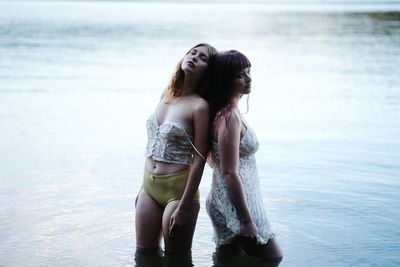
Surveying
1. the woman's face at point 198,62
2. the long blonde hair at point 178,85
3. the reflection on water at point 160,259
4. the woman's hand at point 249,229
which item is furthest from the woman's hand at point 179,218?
the woman's face at point 198,62

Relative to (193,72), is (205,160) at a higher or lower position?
lower

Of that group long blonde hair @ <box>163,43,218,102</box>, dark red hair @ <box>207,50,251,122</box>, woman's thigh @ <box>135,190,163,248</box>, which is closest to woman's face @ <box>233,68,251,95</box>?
dark red hair @ <box>207,50,251,122</box>

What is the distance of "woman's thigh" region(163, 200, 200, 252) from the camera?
5254 mm

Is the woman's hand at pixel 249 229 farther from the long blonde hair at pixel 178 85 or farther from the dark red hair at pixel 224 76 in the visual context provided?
the long blonde hair at pixel 178 85

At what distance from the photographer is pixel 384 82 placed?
1652 cm

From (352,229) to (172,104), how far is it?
244 centimetres

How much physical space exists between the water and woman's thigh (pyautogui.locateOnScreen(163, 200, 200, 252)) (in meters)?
0.55

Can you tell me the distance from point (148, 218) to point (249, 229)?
78cm

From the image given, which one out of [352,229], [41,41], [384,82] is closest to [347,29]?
[41,41]

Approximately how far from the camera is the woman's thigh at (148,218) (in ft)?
18.0

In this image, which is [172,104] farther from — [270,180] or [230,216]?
[270,180]

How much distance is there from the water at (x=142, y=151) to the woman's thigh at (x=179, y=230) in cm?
55

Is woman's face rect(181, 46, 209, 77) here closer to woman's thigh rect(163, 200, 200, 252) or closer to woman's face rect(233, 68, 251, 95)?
woman's face rect(233, 68, 251, 95)

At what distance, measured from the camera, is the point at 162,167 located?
17.6 feet
